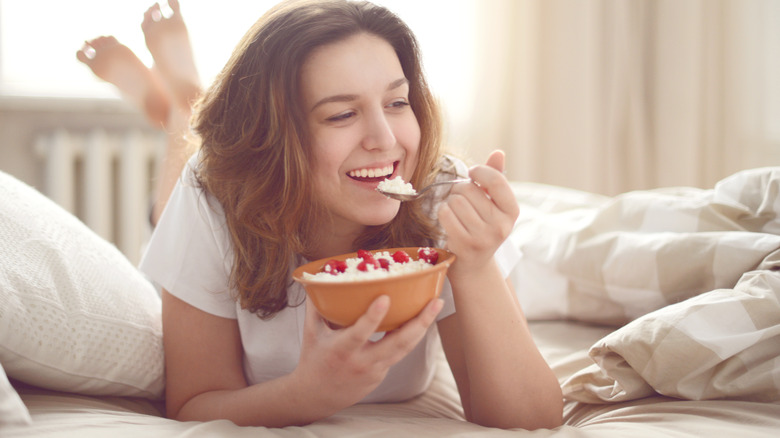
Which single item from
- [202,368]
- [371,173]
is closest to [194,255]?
[202,368]

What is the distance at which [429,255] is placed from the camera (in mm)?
798

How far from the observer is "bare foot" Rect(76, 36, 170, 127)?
1.82m

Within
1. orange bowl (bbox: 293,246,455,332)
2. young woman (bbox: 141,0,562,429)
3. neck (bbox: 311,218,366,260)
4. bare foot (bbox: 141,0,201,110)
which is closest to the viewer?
orange bowl (bbox: 293,246,455,332)

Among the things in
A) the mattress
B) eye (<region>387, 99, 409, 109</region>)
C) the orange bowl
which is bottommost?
the mattress

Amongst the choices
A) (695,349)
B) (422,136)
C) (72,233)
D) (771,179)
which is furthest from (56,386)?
(771,179)

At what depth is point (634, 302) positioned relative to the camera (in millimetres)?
1163

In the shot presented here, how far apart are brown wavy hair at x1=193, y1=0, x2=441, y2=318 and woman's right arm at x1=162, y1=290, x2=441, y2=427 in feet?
0.32

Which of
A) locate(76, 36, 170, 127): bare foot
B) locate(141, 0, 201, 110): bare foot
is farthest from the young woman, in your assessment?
locate(76, 36, 170, 127): bare foot

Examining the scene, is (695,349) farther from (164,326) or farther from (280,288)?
(164,326)

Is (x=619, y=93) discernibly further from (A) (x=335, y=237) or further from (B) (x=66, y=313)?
(B) (x=66, y=313)

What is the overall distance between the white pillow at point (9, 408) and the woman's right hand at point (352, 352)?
0.34 meters

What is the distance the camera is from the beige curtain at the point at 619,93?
250 centimetres

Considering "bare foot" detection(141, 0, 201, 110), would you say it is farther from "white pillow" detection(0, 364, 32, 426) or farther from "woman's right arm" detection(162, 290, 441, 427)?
"white pillow" detection(0, 364, 32, 426)

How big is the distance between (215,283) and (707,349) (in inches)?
29.8
